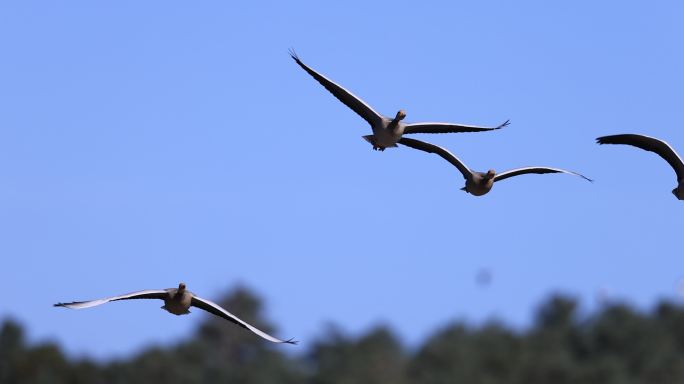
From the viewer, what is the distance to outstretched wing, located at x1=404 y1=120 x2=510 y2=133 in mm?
33812

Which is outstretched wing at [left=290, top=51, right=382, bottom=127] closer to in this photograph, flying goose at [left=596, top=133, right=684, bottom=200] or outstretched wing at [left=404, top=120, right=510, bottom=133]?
outstretched wing at [left=404, top=120, right=510, bottom=133]

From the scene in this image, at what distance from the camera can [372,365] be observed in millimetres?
171000

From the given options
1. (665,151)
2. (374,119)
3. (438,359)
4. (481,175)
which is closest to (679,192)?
(665,151)

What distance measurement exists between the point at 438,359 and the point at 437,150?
141893 millimetres

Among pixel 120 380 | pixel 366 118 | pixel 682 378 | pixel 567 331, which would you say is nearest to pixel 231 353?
pixel 120 380

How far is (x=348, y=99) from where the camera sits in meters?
33.2

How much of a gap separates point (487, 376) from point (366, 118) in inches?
5165

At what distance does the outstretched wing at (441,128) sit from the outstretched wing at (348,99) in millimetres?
617

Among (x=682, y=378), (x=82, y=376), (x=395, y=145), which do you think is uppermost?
(x=82, y=376)

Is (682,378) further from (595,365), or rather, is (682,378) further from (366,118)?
(366,118)

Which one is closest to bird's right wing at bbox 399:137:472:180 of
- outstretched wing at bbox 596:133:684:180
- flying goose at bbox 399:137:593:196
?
flying goose at bbox 399:137:593:196

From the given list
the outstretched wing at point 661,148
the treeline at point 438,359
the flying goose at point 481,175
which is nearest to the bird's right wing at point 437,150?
the flying goose at point 481,175

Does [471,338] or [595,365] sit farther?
[471,338]

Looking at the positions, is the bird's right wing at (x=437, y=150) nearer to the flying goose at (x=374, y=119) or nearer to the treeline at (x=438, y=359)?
the flying goose at (x=374, y=119)
